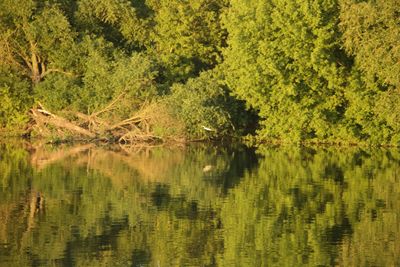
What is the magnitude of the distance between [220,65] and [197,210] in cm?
2319

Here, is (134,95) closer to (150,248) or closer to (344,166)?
(344,166)

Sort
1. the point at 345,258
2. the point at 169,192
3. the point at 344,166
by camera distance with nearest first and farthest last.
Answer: the point at 345,258 < the point at 169,192 < the point at 344,166

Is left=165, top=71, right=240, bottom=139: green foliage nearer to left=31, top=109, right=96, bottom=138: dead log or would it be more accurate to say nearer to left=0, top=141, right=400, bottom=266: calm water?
left=31, top=109, right=96, bottom=138: dead log

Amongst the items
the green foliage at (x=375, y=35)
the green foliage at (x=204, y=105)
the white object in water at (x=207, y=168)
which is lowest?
the white object in water at (x=207, y=168)

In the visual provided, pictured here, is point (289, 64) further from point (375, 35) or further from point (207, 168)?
point (207, 168)

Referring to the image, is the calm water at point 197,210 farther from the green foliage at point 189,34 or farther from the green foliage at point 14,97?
the green foliage at point 189,34

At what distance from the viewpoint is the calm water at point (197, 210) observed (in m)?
17.2

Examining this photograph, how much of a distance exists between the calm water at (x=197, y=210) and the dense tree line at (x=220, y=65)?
5898 millimetres

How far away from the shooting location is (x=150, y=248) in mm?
17625

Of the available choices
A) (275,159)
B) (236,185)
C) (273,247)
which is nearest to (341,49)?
(275,159)

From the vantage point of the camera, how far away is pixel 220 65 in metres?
44.9

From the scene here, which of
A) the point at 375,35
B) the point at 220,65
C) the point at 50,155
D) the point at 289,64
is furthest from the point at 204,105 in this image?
the point at 50,155

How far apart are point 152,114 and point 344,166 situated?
37.5ft

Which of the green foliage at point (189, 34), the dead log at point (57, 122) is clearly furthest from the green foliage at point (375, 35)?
the dead log at point (57, 122)
